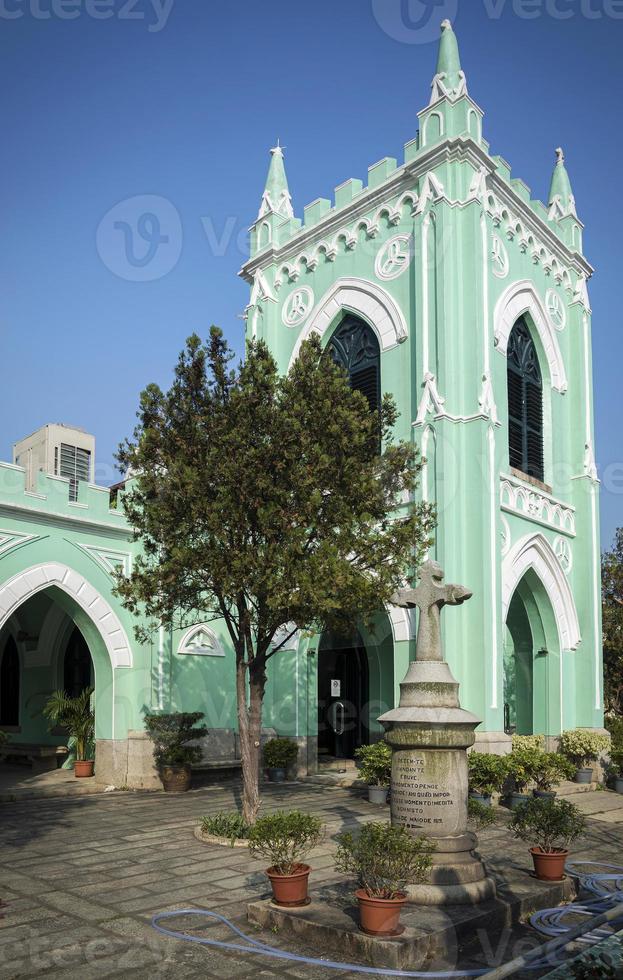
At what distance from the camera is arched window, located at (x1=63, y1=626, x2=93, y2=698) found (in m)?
21.4

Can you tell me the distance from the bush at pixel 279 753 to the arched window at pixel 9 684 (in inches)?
322

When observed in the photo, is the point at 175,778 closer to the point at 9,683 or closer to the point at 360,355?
the point at 9,683

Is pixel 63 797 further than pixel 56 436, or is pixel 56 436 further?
pixel 56 436

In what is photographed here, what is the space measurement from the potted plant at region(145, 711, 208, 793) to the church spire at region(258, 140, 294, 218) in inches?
513

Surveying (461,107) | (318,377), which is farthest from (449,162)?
(318,377)

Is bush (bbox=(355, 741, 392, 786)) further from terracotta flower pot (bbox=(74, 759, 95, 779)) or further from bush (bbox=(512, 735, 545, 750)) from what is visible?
terracotta flower pot (bbox=(74, 759, 95, 779))

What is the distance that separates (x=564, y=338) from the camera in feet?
72.6

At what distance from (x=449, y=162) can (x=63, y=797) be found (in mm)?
14903

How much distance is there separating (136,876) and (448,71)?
16.8 meters

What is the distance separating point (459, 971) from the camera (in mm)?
6449

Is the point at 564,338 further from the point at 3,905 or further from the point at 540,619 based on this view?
the point at 3,905

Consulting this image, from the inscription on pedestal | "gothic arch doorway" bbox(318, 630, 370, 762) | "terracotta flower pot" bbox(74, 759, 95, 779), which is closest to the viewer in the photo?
the inscription on pedestal

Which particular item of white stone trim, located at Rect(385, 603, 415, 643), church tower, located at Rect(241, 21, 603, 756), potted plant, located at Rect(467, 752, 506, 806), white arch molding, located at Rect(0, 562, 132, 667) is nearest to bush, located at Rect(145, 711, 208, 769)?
white arch molding, located at Rect(0, 562, 132, 667)

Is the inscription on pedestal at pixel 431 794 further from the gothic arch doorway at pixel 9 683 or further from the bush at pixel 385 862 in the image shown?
the gothic arch doorway at pixel 9 683
